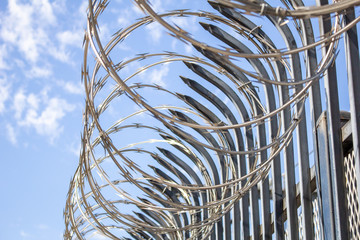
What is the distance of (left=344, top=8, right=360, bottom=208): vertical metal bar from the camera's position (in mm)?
5562

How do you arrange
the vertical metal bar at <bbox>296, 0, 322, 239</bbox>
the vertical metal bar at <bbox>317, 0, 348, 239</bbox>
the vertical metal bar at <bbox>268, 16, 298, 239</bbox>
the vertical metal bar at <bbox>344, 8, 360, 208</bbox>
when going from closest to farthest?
1. the vertical metal bar at <bbox>344, 8, 360, 208</bbox>
2. the vertical metal bar at <bbox>317, 0, 348, 239</bbox>
3. the vertical metal bar at <bbox>296, 0, 322, 239</bbox>
4. the vertical metal bar at <bbox>268, 16, 298, 239</bbox>

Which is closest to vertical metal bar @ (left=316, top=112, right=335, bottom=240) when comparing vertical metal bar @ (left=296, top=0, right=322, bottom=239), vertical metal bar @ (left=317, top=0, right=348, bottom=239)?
vertical metal bar @ (left=317, top=0, right=348, bottom=239)

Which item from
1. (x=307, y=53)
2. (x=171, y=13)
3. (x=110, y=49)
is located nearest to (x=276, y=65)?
(x=307, y=53)

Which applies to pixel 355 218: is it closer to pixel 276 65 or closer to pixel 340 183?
pixel 340 183

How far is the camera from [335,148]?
20.2 ft

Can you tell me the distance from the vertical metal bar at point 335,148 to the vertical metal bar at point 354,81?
0.29 m

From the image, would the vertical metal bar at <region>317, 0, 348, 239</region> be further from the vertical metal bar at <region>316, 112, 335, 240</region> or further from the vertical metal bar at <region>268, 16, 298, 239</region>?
the vertical metal bar at <region>268, 16, 298, 239</region>

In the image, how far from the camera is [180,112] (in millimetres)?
10648

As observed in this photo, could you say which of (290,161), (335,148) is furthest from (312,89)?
(290,161)

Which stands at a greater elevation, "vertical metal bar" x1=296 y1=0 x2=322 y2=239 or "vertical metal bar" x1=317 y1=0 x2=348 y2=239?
"vertical metal bar" x1=296 y1=0 x2=322 y2=239

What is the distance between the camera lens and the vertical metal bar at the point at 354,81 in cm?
556

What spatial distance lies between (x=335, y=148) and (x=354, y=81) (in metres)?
0.78

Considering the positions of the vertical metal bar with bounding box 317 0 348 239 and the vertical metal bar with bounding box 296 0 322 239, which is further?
the vertical metal bar with bounding box 296 0 322 239

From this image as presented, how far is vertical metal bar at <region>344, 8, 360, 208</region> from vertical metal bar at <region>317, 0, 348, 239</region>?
0.96 ft
